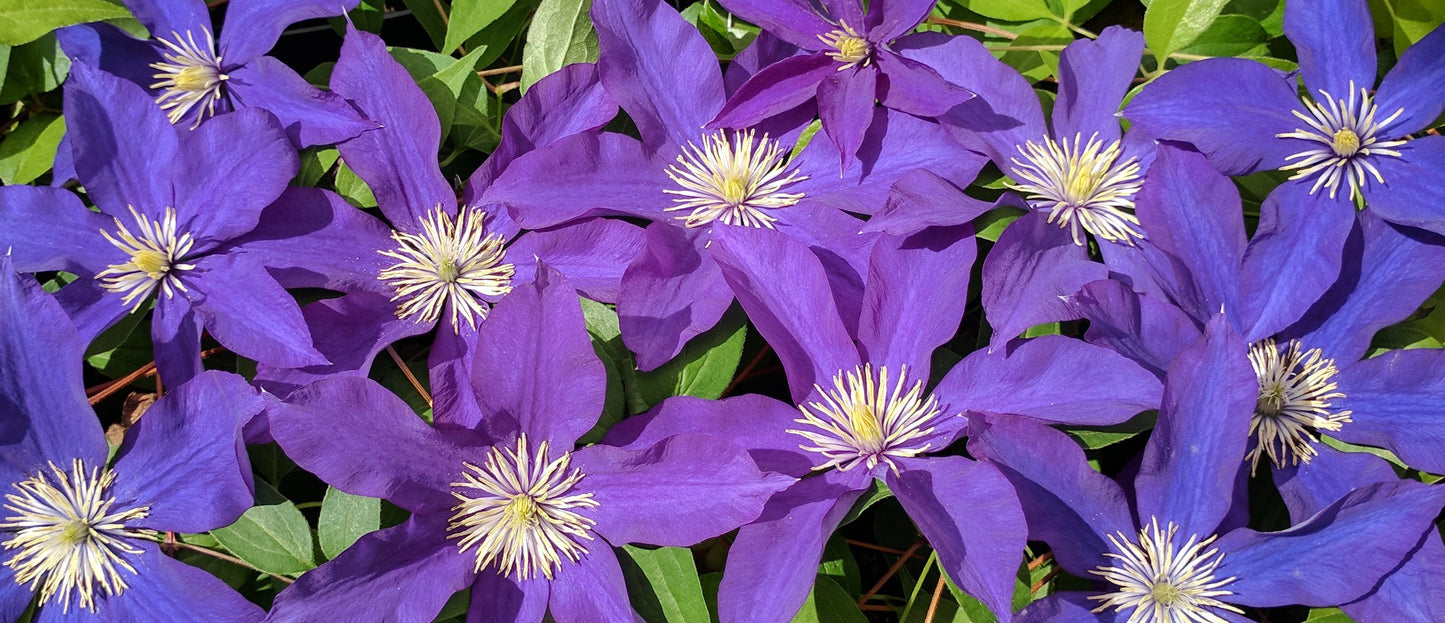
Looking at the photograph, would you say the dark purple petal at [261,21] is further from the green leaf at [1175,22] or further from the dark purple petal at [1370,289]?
the dark purple petal at [1370,289]

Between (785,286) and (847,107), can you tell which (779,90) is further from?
(785,286)

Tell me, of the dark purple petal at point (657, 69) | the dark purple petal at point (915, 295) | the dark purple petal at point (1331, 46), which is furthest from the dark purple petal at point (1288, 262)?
the dark purple petal at point (657, 69)

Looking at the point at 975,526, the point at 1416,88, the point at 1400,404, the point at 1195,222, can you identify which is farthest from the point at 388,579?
the point at 1416,88

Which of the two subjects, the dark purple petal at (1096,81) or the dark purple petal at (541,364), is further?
the dark purple petal at (1096,81)

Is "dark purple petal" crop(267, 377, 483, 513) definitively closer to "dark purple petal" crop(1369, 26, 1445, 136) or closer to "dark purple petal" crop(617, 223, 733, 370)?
"dark purple petal" crop(617, 223, 733, 370)

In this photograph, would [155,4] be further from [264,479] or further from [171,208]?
[264,479]

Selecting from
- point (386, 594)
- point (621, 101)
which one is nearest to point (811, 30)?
point (621, 101)

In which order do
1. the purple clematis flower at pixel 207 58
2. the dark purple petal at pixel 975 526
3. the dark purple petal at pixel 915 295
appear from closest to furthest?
the dark purple petal at pixel 975 526 < the dark purple petal at pixel 915 295 < the purple clematis flower at pixel 207 58
